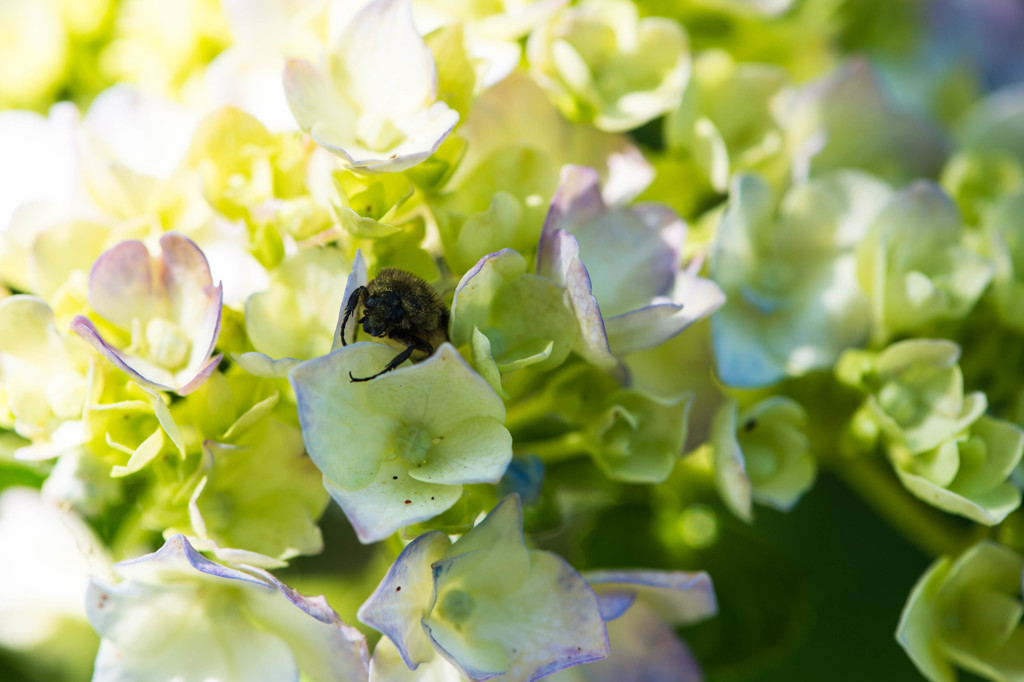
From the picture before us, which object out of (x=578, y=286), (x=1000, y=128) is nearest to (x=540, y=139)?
(x=578, y=286)

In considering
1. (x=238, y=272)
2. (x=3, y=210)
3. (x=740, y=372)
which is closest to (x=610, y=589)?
(x=740, y=372)

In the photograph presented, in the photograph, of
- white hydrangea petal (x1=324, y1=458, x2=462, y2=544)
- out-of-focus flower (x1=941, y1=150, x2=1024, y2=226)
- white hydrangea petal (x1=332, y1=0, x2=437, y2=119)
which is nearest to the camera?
white hydrangea petal (x1=324, y1=458, x2=462, y2=544)

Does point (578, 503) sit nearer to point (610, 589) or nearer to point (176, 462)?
point (610, 589)

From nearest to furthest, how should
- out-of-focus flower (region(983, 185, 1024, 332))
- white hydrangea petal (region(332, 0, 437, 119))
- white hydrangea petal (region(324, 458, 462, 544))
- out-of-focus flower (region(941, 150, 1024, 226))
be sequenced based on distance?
1. white hydrangea petal (region(324, 458, 462, 544))
2. white hydrangea petal (region(332, 0, 437, 119))
3. out-of-focus flower (region(983, 185, 1024, 332))
4. out-of-focus flower (region(941, 150, 1024, 226))

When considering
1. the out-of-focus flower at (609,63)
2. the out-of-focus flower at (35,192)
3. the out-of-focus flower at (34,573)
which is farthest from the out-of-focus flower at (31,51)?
the out-of-focus flower at (609,63)

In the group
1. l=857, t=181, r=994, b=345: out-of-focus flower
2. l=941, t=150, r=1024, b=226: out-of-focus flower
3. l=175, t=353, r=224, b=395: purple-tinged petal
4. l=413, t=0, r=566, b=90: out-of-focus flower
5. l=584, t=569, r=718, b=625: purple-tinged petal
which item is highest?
l=413, t=0, r=566, b=90: out-of-focus flower

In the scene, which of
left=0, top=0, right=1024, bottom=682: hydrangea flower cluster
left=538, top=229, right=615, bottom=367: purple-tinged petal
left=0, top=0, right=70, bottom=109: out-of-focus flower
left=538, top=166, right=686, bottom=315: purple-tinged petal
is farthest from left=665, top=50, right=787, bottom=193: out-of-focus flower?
left=0, top=0, right=70, bottom=109: out-of-focus flower

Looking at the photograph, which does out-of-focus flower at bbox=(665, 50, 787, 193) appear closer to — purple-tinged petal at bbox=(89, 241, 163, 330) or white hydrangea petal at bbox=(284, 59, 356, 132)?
white hydrangea petal at bbox=(284, 59, 356, 132)

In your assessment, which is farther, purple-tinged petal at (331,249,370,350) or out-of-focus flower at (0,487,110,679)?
out-of-focus flower at (0,487,110,679)
